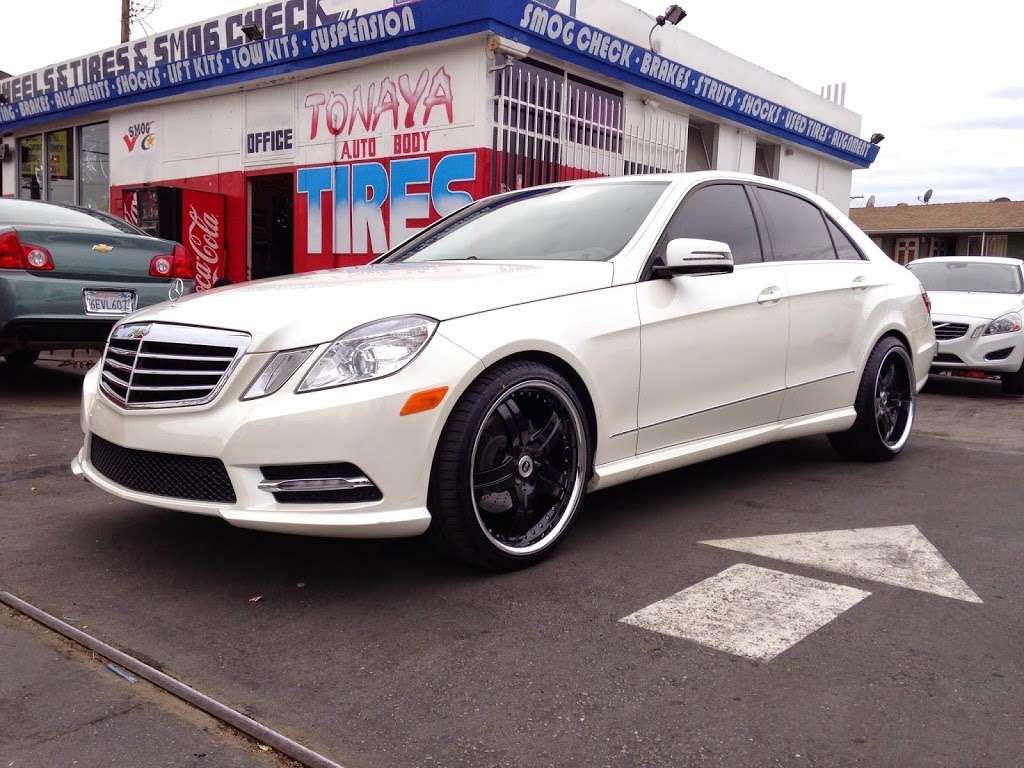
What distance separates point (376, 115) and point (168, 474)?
9.21 m

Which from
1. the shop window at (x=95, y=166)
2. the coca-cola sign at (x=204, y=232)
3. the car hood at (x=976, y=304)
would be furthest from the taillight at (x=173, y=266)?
the shop window at (x=95, y=166)

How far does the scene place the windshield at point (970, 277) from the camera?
10.5 metres

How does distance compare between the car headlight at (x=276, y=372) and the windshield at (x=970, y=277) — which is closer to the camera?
the car headlight at (x=276, y=372)

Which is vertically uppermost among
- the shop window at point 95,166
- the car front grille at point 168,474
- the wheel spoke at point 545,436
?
the shop window at point 95,166

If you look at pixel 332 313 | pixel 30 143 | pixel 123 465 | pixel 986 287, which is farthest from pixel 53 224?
pixel 30 143

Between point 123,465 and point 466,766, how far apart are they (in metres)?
1.83

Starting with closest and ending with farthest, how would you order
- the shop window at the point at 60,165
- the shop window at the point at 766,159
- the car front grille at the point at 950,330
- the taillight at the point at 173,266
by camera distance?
1. the taillight at the point at 173,266
2. the car front grille at the point at 950,330
3. the shop window at the point at 766,159
4. the shop window at the point at 60,165

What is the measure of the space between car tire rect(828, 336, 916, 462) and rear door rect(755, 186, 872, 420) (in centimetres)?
15

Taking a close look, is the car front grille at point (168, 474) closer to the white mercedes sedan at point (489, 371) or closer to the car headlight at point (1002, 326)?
the white mercedes sedan at point (489, 371)

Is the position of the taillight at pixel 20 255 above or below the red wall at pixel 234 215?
below

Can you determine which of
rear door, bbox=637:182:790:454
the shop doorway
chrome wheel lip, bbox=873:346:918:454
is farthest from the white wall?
chrome wheel lip, bbox=873:346:918:454

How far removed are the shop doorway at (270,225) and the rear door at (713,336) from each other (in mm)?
10044

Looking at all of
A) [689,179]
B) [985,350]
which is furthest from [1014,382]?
[689,179]

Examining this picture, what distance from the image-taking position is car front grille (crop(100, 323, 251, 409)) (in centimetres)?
309
